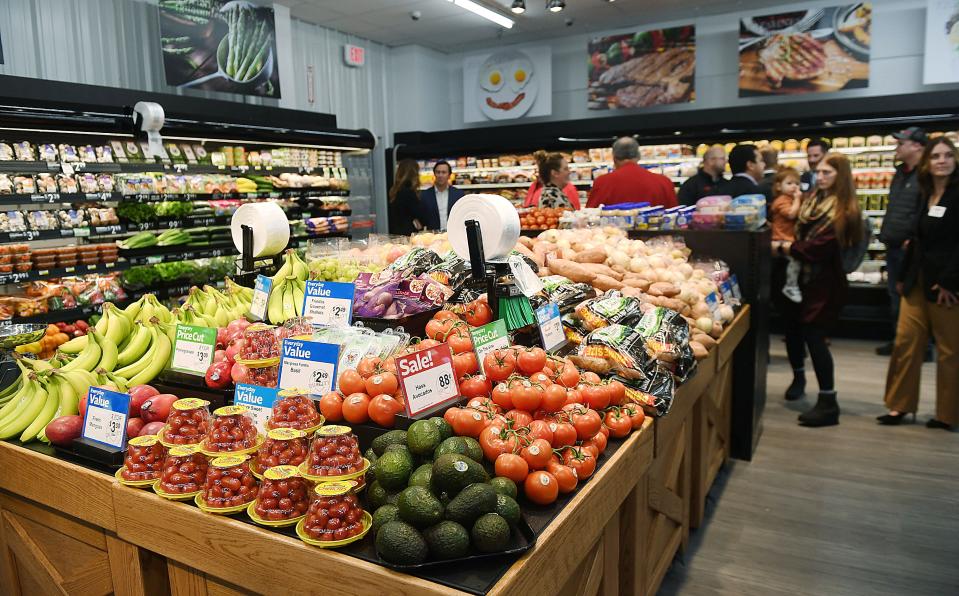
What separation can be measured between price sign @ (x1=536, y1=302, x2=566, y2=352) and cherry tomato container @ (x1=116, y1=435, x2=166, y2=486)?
1.24 m

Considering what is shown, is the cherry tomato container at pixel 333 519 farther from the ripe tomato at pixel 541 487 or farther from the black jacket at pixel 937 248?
the black jacket at pixel 937 248

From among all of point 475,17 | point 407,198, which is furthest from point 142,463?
point 475,17

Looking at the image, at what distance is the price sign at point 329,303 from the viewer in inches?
93.6

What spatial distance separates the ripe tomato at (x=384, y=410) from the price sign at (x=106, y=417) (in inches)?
29.7

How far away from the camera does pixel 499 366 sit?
1934 millimetres

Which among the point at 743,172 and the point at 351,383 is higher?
the point at 743,172

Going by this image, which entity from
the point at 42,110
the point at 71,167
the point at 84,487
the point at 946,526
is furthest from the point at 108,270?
the point at 946,526

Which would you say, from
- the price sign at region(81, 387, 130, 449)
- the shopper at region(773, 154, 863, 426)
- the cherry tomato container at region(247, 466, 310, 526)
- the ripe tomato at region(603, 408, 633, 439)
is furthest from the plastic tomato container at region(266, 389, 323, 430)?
the shopper at region(773, 154, 863, 426)

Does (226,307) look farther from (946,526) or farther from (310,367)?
(946,526)

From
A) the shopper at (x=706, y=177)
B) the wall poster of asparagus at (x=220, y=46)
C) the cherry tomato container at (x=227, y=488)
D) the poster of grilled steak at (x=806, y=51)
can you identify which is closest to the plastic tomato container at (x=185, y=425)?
the cherry tomato container at (x=227, y=488)

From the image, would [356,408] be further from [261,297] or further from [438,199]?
[438,199]

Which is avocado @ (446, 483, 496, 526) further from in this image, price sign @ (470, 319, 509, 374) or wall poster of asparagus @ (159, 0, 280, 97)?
wall poster of asparagus @ (159, 0, 280, 97)

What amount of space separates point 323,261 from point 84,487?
1.57 metres

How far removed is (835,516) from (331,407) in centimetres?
280
